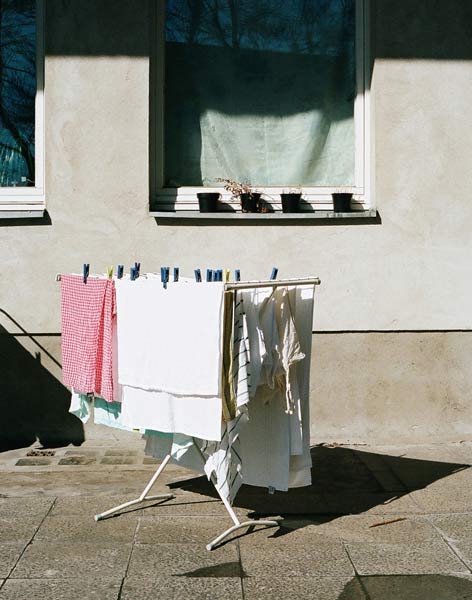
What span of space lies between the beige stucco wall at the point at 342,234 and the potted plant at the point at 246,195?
0.18 metres

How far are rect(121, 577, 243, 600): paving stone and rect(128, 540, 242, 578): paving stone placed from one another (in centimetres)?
6

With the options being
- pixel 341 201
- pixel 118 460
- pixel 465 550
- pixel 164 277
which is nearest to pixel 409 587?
pixel 465 550

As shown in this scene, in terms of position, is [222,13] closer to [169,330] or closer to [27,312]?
[27,312]

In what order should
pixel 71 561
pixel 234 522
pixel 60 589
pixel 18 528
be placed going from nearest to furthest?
pixel 60 589
pixel 71 561
pixel 234 522
pixel 18 528

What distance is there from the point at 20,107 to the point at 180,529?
3853 millimetres

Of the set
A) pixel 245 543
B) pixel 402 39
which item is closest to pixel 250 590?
pixel 245 543

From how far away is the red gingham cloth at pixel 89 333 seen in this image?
5.48 metres

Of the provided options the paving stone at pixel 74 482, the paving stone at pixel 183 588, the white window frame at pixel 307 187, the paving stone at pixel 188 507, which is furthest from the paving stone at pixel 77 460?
the paving stone at pixel 183 588

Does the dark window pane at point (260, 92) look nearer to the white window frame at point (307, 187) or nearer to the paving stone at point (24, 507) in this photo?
the white window frame at point (307, 187)

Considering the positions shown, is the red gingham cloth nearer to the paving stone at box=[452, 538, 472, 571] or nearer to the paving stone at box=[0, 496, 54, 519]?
the paving stone at box=[0, 496, 54, 519]

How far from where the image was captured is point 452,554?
16.0 ft

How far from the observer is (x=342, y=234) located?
7.36 metres

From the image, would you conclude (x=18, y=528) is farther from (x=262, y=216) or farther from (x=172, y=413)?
(x=262, y=216)

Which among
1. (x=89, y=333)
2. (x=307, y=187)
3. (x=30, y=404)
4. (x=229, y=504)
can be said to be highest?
(x=307, y=187)
